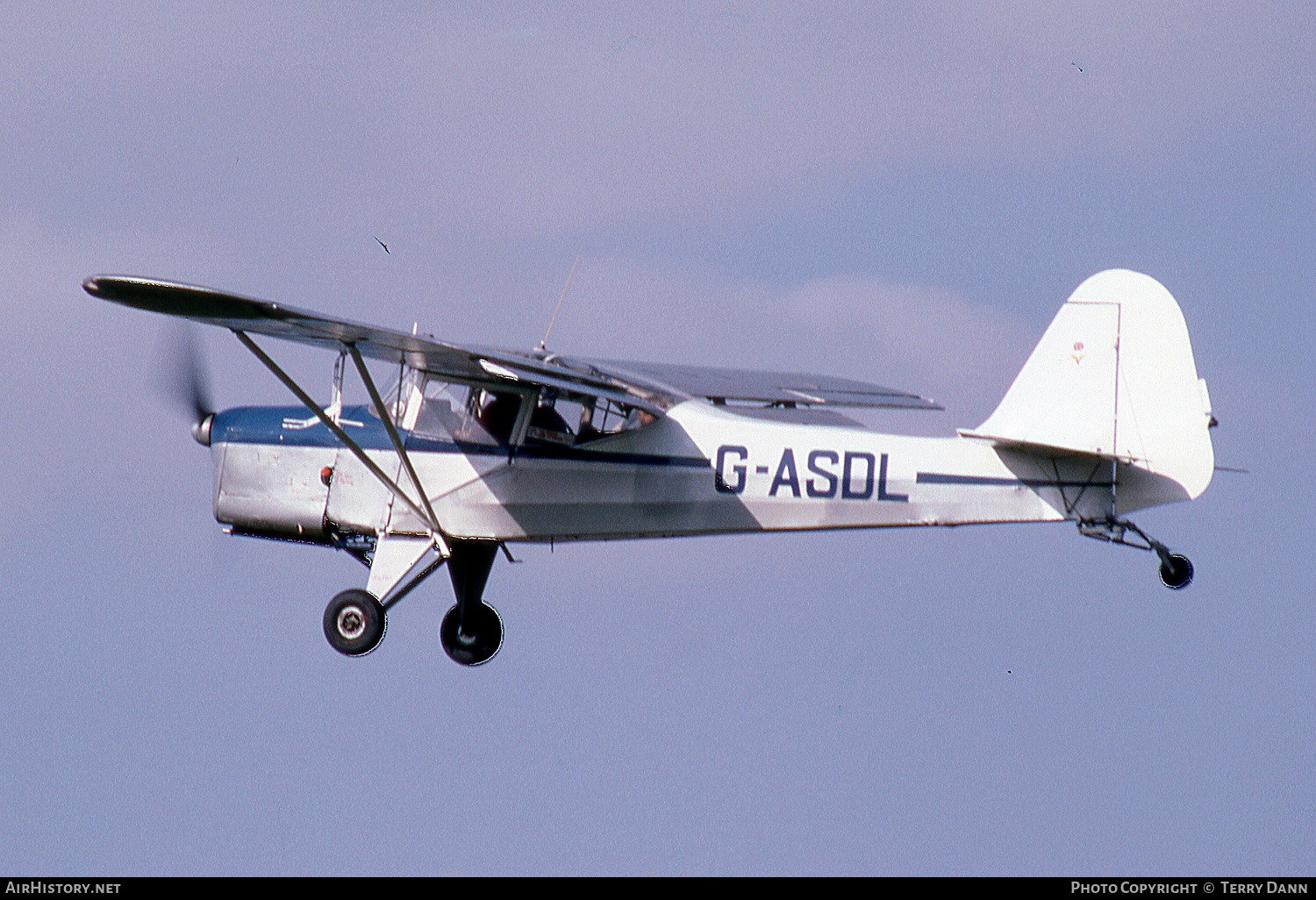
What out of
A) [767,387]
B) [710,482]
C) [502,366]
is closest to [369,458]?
[502,366]

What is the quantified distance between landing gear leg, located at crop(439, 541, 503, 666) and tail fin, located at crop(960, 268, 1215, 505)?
3786 mm

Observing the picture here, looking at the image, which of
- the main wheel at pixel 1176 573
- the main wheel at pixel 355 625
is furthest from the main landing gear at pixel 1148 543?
the main wheel at pixel 355 625

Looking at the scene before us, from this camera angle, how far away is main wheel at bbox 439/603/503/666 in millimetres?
14672

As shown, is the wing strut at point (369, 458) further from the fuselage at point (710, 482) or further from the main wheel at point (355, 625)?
the main wheel at point (355, 625)

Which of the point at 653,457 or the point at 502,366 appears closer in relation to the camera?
the point at 502,366

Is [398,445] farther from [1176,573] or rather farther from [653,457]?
[1176,573]

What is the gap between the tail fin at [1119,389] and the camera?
12.9 meters

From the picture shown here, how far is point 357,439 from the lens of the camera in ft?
45.3

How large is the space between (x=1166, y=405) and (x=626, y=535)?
3.68 metres

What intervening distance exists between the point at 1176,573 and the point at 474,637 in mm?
5124

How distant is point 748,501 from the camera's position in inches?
532

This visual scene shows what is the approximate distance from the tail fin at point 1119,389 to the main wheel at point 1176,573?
18.3 inches

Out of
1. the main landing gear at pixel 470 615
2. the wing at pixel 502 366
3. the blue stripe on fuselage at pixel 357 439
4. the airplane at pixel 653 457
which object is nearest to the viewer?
the wing at pixel 502 366
